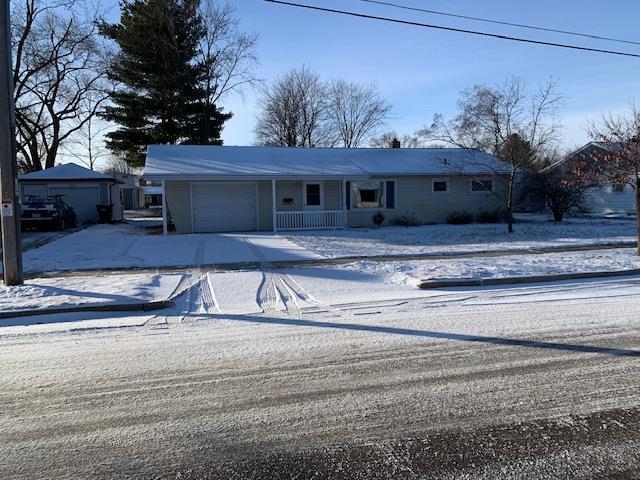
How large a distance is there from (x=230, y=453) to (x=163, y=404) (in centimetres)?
107

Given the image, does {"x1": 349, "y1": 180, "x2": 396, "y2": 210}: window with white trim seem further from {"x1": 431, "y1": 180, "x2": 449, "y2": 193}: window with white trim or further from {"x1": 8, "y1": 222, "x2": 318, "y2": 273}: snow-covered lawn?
{"x1": 8, "y1": 222, "x2": 318, "y2": 273}: snow-covered lawn

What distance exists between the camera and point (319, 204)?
75.0 ft

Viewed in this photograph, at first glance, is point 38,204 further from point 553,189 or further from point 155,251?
point 553,189

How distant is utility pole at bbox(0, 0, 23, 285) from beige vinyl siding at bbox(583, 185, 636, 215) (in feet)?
105


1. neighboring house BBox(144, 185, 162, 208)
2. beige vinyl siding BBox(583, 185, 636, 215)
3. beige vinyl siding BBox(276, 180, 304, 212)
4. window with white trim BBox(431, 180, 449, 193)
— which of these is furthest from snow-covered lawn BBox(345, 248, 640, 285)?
neighboring house BBox(144, 185, 162, 208)

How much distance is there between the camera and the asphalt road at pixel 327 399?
321 centimetres

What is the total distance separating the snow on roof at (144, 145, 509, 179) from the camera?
20.9 meters

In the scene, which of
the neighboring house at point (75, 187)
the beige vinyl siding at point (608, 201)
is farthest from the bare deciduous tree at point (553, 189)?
the neighboring house at point (75, 187)

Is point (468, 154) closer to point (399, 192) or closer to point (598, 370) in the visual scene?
point (399, 192)

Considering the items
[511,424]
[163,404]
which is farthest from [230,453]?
[511,424]

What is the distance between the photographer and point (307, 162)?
23.9 metres

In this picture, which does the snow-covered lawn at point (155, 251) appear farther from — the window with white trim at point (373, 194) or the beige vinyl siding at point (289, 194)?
the window with white trim at point (373, 194)

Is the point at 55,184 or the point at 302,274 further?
the point at 55,184

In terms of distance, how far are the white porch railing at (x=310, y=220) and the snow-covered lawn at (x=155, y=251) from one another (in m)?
2.71
